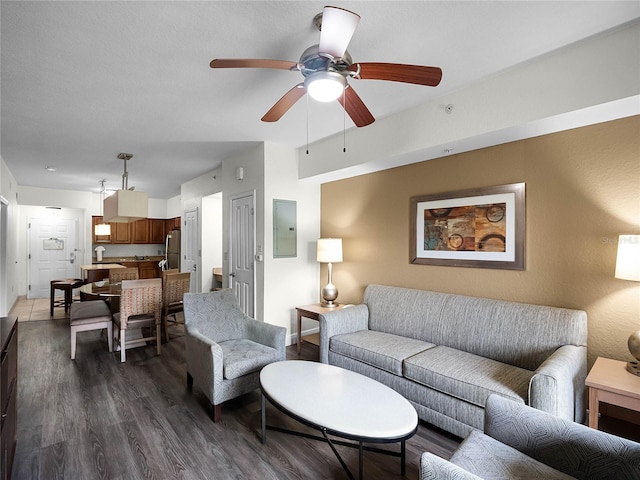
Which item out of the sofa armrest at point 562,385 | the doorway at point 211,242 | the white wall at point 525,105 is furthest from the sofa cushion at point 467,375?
the doorway at point 211,242

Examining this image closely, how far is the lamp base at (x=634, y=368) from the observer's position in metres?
1.92

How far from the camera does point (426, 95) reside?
2.80m

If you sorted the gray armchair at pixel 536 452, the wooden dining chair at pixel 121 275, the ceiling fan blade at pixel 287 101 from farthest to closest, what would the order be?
1. the wooden dining chair at pixel 121 275
2. the ceiling fan blade at pixel 287 101
3. the gray armchair at pixel 536 452

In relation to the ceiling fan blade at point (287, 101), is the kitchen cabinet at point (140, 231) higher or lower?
lower

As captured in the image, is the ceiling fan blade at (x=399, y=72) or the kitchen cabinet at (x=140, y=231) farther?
the kitchen cabinet at (x=140, y=231)

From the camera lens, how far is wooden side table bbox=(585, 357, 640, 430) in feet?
5.67

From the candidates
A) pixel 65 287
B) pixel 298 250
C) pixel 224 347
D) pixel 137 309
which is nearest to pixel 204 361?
pixel 224 347

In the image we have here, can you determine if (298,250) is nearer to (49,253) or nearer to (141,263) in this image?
(141,263)

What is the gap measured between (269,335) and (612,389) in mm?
2362

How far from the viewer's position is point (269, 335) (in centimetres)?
292

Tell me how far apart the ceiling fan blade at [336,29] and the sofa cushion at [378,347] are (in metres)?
2.18

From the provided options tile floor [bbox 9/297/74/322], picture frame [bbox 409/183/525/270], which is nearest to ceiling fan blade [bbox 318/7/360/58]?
picture frame [bbox 409/183/525/270]

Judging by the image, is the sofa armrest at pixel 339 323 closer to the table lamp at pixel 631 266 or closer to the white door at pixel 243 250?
the white door at pixel 243 250

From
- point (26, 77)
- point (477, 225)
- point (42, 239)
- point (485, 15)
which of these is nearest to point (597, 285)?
point (477, 225)
